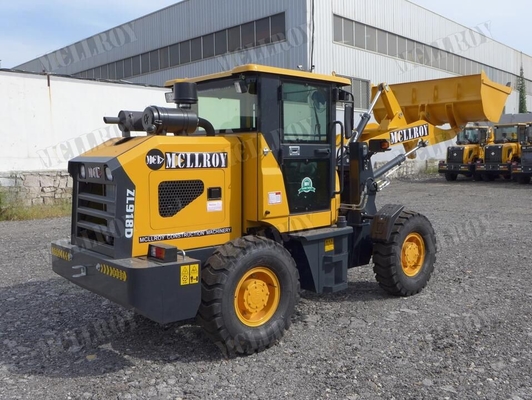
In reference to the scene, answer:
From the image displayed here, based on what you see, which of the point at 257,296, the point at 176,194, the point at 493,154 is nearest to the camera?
the point at 176,194

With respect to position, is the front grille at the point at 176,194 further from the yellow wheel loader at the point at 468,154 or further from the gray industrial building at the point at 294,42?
the yellow wheel loader at the point at 468,154

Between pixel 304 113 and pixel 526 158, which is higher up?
pixel 304 113

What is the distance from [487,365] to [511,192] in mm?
16073

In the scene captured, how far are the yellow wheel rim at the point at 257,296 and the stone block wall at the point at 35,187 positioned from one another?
9.64m

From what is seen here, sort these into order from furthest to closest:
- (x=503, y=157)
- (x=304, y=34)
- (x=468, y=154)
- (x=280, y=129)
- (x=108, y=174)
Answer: (x=468, y=154)
(x=503, y=157)
(x=304, y=34)
(x=280, y=129)
(x=108, y=174)

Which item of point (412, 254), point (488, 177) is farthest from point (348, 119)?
point (488, 177)

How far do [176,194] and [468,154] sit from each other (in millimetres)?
21861

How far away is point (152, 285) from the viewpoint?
13.0ft

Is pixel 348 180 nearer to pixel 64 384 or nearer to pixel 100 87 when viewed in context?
pixel 64 384

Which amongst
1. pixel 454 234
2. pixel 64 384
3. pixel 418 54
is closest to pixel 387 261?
pixel 64 384

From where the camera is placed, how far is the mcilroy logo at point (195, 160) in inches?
174

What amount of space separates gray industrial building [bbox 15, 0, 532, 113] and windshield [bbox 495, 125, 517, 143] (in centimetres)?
485

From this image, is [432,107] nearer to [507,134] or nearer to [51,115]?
[51,115]

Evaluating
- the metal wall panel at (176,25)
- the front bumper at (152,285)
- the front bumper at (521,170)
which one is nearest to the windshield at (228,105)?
the front bumper at (152,285)
